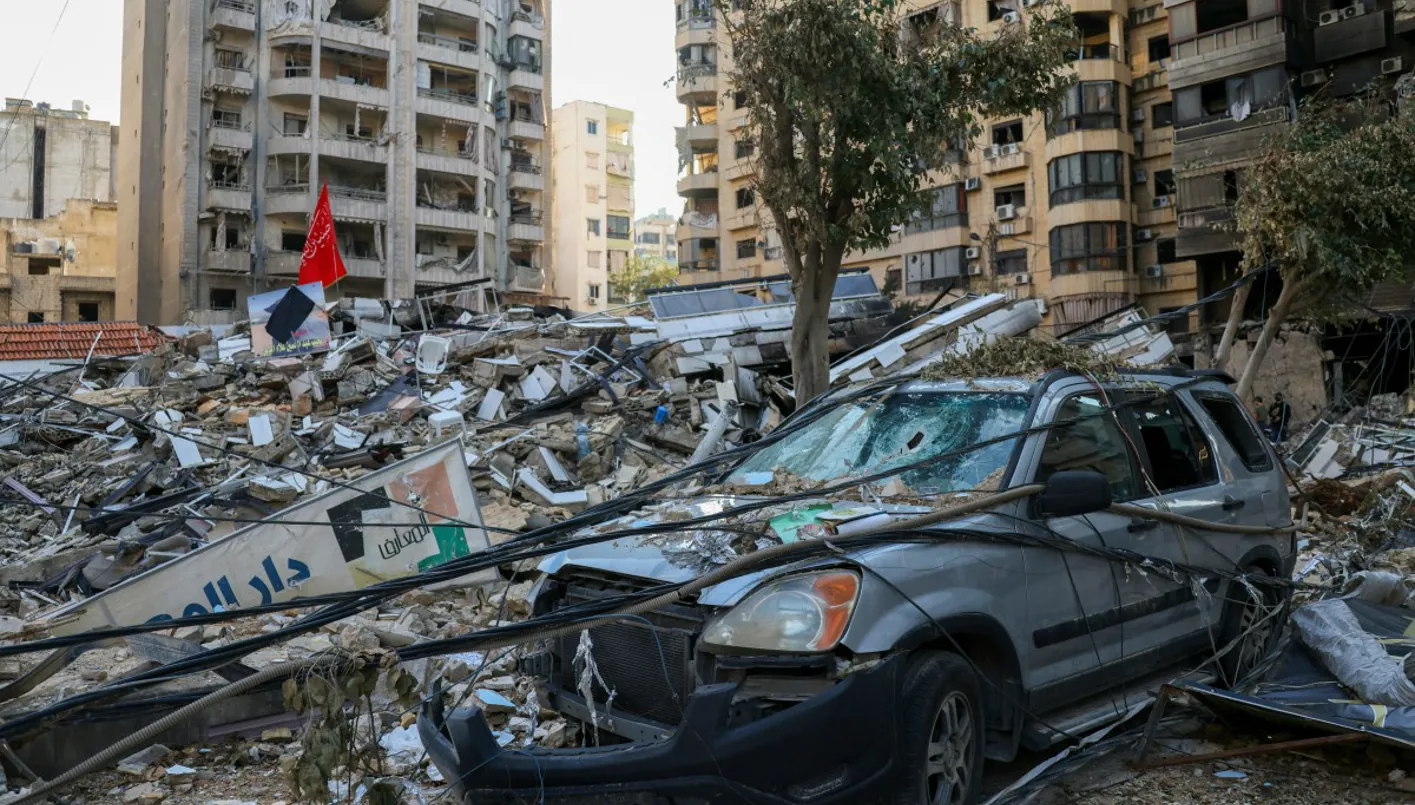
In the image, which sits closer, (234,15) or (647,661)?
(647,661)

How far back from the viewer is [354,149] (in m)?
42.9

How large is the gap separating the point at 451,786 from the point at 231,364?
19749 millimetres

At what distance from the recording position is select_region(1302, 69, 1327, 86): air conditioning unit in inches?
1072

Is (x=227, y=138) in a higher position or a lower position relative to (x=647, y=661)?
higher

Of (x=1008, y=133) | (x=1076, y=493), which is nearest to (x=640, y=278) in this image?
(x=1008, y=133)

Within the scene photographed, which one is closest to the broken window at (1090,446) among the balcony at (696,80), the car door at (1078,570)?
the car door at (1078,570)

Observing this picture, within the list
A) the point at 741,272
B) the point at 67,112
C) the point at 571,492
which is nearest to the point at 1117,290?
the point at 741,272

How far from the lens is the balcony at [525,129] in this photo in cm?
4878

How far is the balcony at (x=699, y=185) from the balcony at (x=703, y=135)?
1.39 meters

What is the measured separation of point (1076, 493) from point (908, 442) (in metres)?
0.98

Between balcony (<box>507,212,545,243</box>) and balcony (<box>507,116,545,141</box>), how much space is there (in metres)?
3.59

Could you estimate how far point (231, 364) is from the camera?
69.2ft

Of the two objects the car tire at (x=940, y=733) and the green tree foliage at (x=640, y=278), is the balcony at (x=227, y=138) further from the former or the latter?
the car tire at (x=940, y=733)

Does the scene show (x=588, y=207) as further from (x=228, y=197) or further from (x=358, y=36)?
(x=228, y=197)
